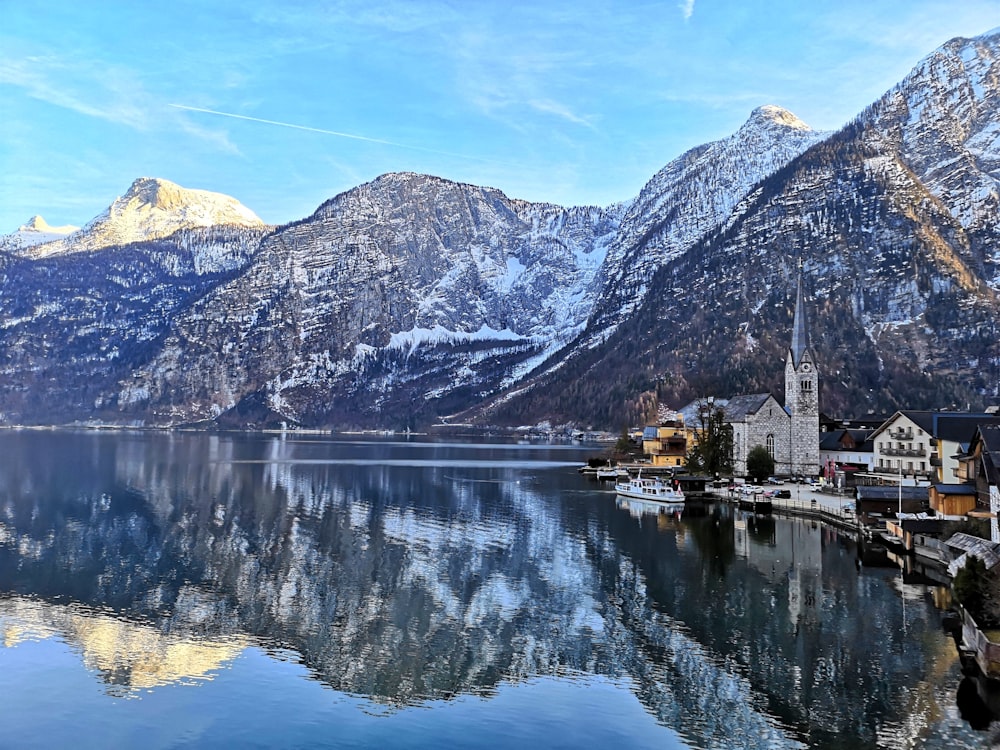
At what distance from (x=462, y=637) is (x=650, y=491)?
2533 inches

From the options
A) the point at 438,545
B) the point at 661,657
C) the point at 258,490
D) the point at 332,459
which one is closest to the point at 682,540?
the point at 438,545

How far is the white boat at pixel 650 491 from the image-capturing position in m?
94.9

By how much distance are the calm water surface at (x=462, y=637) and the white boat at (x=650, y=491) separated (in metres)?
19.3

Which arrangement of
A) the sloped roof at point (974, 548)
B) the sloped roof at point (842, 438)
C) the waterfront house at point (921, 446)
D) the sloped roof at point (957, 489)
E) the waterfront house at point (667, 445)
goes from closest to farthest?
the sloped roof at point (974, 548), the sloped roof at point (957, 489), the waterfront house at point (921, 446), the sloped roof at point (842, 438), the waterfront house at point (667, 445)

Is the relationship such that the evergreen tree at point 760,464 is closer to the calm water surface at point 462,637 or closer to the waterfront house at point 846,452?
the waterfront house at point 846,452

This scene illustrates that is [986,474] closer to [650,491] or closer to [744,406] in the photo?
[650,491]

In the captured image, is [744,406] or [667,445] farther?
[667,445]

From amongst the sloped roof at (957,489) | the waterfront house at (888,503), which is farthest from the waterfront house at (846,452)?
the sloped roof at (957,489)

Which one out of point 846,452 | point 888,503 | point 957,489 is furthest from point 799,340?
point 957,489

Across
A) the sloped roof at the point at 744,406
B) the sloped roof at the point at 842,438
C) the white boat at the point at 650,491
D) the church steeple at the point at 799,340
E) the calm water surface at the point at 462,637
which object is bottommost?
the calm water surface at the point at 462,637

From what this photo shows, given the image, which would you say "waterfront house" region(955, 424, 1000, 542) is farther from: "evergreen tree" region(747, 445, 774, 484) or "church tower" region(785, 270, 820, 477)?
"church tower" region(785, 270, 820, 477)

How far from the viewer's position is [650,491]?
99.1 metres

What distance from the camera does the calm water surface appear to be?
27.6 meters

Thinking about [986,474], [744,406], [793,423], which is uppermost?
[744,406]
